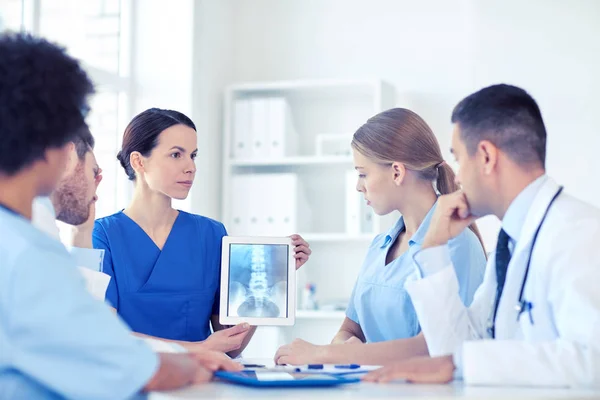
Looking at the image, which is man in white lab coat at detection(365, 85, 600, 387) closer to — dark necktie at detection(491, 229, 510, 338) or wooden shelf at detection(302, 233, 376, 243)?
dark necktie at detection(491, 229, 510, 338)

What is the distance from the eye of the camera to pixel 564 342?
55.1 inches

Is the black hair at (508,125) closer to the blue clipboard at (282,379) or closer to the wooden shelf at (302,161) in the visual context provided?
the blue clipboard at (282,379)

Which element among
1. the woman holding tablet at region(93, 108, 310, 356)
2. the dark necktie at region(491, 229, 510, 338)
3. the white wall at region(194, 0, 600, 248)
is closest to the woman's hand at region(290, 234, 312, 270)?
the woman holding tablet at region(93, 108, 310, 356)

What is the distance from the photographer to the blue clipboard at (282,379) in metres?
1.40

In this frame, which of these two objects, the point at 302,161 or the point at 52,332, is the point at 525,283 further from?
the point at 302,161

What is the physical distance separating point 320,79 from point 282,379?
314 centimetres

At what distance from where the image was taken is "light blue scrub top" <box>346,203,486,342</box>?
2.07 meters

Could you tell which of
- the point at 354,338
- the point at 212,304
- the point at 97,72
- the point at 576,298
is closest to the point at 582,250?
the point at 576,298

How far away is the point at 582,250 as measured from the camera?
1.44 meters

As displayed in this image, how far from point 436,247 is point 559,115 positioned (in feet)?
8.35

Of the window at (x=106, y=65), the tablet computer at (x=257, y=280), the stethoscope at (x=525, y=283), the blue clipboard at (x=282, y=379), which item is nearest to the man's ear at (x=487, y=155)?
the stethoscope at (x=525, y=283)

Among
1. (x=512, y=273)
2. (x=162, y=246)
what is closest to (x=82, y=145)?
(x=162, y=246)

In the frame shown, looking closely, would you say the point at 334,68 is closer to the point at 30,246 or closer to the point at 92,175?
the point at 92,175

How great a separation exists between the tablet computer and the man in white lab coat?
0.55 m
